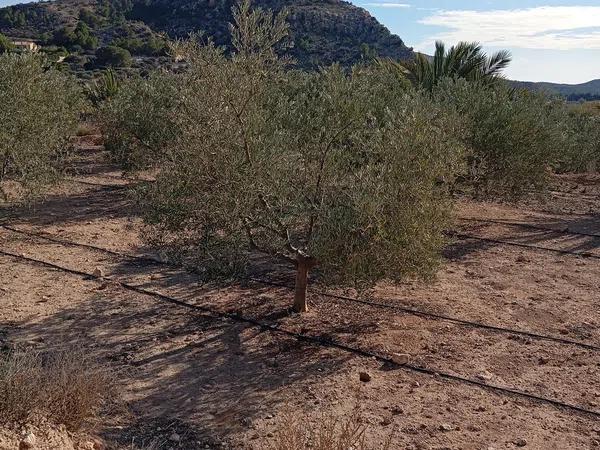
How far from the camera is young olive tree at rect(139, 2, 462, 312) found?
668 cm

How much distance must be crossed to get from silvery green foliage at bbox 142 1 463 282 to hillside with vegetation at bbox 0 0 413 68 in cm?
4262

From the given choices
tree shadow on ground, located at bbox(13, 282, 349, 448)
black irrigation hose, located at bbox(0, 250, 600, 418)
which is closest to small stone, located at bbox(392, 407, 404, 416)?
black irrigation hose, located at bbox(0, 250, 600, 418)

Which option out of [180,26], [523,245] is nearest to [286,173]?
[523,245]

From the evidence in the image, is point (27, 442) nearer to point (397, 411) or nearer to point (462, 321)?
point (397, 411)

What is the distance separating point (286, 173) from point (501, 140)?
281 inches

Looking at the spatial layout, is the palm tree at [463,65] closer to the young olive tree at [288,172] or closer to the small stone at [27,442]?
the young olive tree at [288,172]

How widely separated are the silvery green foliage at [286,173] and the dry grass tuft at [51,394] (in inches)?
80.4

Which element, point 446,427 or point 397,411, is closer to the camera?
point 446,427

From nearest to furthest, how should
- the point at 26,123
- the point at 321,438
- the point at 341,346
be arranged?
the point at 321,438, the point at 341,346, the point at 26,123

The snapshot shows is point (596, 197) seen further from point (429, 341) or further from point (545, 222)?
point (429, 341)

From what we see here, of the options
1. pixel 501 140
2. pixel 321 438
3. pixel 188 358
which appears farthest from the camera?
pixel 501 140

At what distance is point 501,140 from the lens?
1261 centimetres

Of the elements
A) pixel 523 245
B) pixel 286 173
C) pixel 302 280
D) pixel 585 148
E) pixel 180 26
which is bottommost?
pixel 523 245

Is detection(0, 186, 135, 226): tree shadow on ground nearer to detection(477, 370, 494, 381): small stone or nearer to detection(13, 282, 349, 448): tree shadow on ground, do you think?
detection(13, 282, 349, 448): tree shadow on ground
